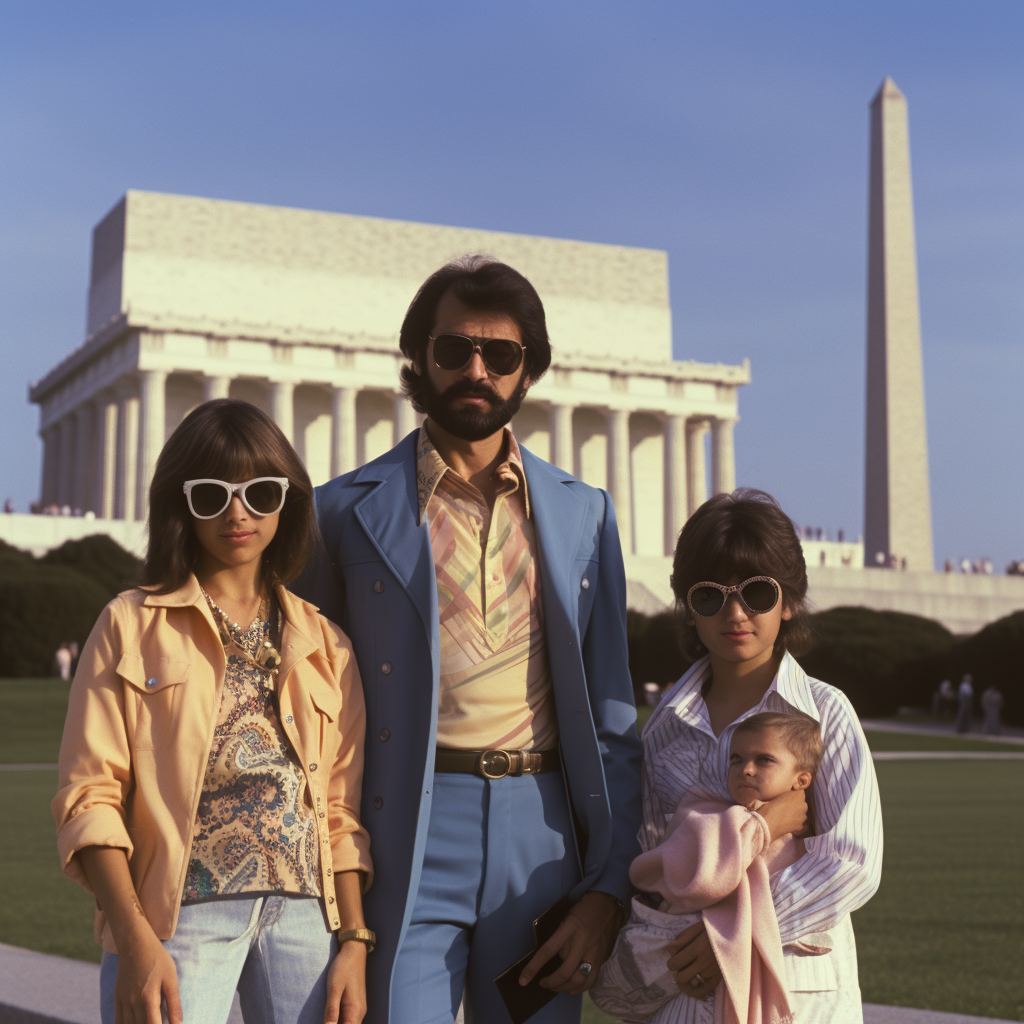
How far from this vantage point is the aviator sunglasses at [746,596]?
4.14 metres

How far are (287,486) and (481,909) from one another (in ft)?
4.28

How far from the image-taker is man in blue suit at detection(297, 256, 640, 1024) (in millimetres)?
4062

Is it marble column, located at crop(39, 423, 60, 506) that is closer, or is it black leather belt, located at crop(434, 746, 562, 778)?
black leather belt, located at crop(434, 746, 562, 778)

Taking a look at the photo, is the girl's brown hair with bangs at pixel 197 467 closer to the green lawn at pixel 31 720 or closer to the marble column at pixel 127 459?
the green lawn at pixel 31 720

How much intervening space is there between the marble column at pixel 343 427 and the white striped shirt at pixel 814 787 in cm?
5927

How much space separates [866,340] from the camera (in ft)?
168

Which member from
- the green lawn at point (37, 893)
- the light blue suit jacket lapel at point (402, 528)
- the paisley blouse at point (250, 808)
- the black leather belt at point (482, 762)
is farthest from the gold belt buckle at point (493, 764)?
the green lawn at point (37, 893)

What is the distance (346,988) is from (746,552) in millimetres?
1607

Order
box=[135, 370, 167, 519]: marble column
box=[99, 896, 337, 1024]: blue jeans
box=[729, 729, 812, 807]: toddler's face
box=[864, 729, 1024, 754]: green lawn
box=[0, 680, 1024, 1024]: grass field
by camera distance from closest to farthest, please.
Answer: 1. box=[99, 896, 337, 1024]: blue jeans
2. box=[729, 729, 812, 807]: toddler's face
3. box=[0, 680, 1024, 1024]: grass field
4. box=[864, 729, 1024, 754]: green lawn
5. box=[135, 370, 167, 519]: marble column

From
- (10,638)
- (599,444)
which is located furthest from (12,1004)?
(599,444)

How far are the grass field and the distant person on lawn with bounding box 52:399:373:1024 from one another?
4.29 metres

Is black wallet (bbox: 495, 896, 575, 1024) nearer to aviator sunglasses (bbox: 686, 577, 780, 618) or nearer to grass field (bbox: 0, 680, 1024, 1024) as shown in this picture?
aviator sunglasses (bbox: 686, 577, 780, 618)

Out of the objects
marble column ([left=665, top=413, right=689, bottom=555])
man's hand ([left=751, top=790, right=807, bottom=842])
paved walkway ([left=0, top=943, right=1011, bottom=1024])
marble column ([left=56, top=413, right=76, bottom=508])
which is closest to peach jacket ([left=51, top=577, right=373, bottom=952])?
man's hand ([left=751, top=790, right=807, bottom=842])

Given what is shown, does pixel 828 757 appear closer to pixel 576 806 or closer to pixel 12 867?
pixel 576 806
